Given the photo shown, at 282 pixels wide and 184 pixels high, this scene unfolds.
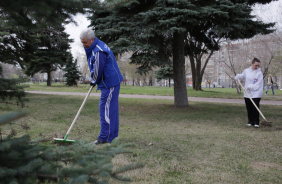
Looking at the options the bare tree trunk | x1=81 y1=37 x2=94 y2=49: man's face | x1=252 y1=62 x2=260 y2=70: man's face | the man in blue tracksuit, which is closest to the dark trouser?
x1=252 y1=62 x2=260 y2=70: man's face

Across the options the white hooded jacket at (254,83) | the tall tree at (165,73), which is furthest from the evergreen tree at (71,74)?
A: the white hooded jacket at (254,83)

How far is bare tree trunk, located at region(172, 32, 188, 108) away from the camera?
9.05 m

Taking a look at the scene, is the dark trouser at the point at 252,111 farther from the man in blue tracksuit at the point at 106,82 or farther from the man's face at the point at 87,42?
the man's face at the point at 87,42

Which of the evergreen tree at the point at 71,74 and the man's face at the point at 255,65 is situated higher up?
the evergreen tree at the point at 71,74

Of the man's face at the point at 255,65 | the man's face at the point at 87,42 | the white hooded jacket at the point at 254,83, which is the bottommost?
the white hooded jacket at the point at 254,83

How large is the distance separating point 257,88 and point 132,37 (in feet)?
14.3

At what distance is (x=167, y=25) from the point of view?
7.10 metres

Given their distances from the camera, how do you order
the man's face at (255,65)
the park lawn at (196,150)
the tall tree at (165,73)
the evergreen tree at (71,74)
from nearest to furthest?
1. the park lawn at (196,150)
2. the man's face at (255,65)
3. the tall tree at (165,73)
4. the evergreen tree at (71,74)

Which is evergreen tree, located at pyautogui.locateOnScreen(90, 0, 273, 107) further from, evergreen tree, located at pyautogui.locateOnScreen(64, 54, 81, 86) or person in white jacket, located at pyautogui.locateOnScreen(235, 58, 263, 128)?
evergreen tree, located at pyautogui.locateOnScreen(64, 54, 81, 86)

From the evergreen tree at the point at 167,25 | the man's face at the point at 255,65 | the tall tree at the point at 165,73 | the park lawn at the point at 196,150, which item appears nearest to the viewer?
the park lawn at the point at 196,150

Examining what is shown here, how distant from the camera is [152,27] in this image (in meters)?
7.46

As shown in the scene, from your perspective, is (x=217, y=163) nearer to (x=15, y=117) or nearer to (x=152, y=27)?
(x=15, y=117)

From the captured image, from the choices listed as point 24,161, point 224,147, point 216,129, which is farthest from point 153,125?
point 24,161

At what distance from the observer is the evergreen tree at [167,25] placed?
23.6ft
